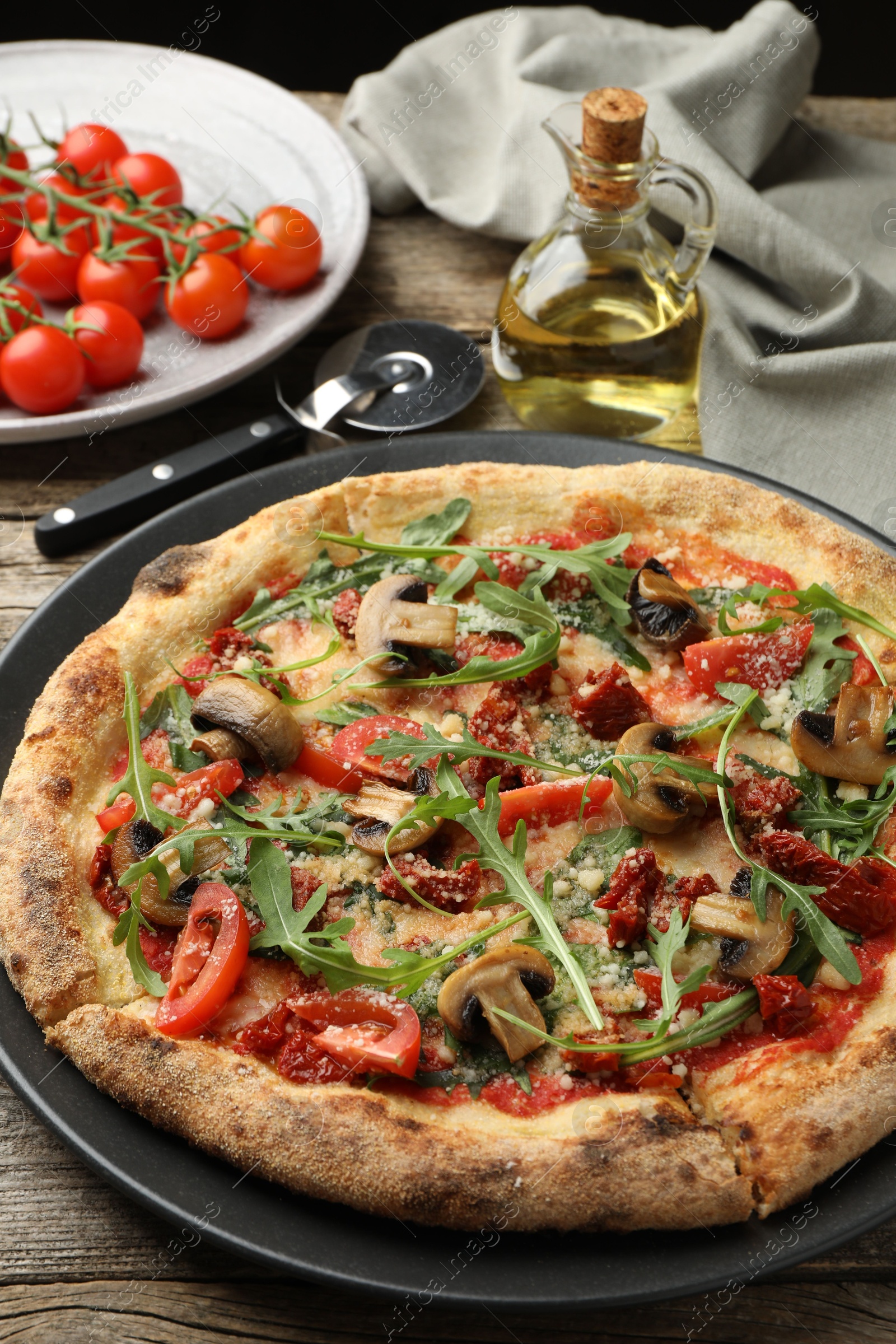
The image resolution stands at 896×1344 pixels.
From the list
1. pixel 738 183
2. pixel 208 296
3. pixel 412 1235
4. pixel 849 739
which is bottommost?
pixel 412 1235

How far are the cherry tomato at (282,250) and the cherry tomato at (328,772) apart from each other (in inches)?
108

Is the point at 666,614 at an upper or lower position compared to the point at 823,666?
upper

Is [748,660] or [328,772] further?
[748,660]

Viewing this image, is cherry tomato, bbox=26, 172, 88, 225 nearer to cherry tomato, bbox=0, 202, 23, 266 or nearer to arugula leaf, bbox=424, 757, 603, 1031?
cherry tomato, bbox=0, 202, 23, 266

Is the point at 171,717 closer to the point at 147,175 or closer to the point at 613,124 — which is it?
the point at 613,124

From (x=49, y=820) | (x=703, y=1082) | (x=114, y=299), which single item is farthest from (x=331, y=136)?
(x=703, y=1082)

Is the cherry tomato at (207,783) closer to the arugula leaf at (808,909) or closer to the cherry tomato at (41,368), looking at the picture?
the arugula leaf at (808,909)

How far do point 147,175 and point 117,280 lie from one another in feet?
2.38

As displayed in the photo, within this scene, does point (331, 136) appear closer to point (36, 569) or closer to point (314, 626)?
point (36, 569)

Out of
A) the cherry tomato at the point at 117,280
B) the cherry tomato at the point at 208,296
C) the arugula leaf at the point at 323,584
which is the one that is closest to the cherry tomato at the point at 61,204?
the cherry tomato at the point at 117,280

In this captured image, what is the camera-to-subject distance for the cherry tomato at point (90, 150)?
5.88 meters

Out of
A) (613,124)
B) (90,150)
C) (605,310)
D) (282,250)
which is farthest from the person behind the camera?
(90,150)

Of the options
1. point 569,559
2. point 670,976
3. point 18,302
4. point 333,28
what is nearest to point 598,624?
point 569,559

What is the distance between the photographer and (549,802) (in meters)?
3.53
